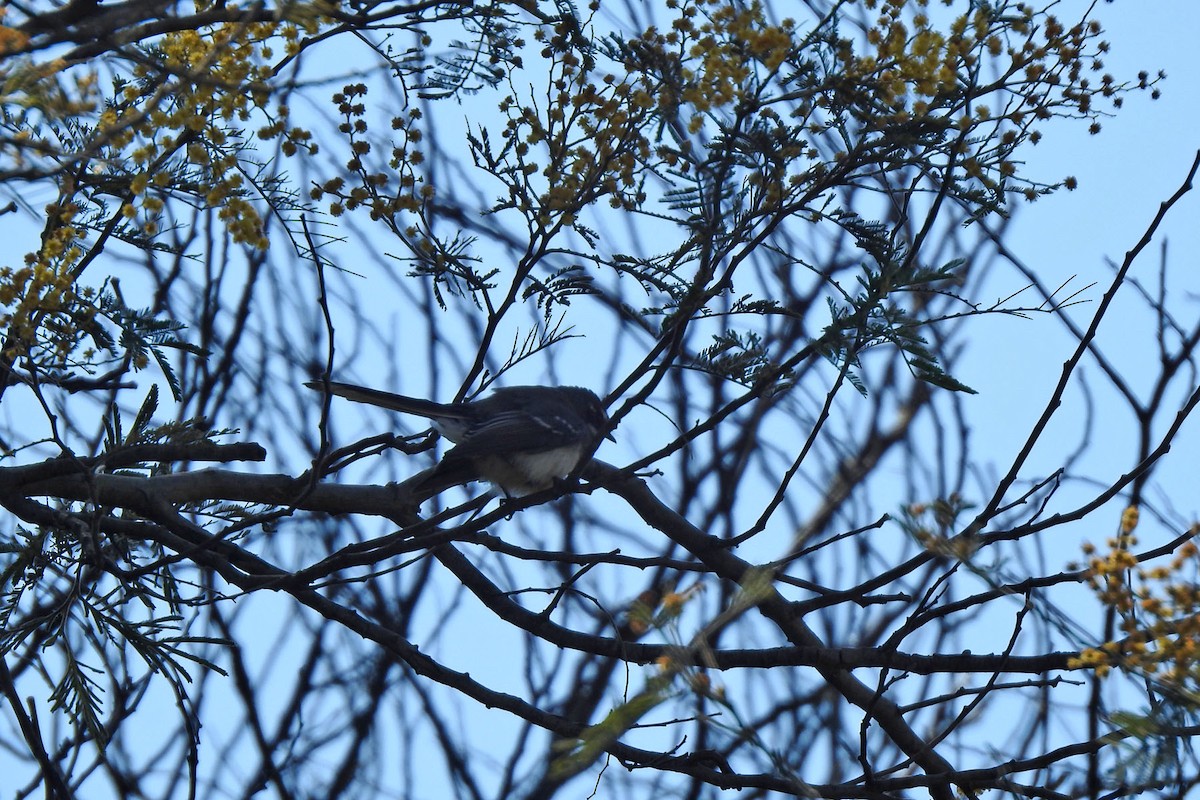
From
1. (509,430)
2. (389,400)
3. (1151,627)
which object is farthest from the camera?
(509,430)

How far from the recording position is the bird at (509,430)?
4.22 meters

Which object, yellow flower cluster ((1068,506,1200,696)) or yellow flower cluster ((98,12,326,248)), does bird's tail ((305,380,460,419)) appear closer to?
yellow flower cluster ((98,12,326,248))

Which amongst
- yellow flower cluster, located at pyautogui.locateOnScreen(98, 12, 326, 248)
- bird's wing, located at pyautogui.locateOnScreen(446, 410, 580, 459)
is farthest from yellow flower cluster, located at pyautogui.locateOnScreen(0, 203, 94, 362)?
bird's wing, located at pyautogui.locateOnScreen(446, 410, 580, 459)

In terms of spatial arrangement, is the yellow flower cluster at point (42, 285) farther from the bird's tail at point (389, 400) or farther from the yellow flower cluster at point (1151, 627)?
the yellow flower cluster at point (1151, 627)

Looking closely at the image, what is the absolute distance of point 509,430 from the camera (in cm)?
479

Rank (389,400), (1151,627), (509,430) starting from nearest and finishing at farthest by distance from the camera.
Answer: (1151,627) < (389,400) < (509,430)

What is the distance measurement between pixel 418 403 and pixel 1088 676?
227 cm

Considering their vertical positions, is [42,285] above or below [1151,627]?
above

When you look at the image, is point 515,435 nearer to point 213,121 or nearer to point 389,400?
point 389,400

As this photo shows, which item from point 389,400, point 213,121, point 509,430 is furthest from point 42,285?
point 509,430

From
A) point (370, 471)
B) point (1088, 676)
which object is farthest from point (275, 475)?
point (370, 471)

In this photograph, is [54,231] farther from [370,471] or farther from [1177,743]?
[370,471]

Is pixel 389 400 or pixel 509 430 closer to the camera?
pixel 389 400

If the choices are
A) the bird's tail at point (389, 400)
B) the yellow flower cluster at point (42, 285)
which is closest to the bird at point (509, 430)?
the bird's tail at point (389, 400)
